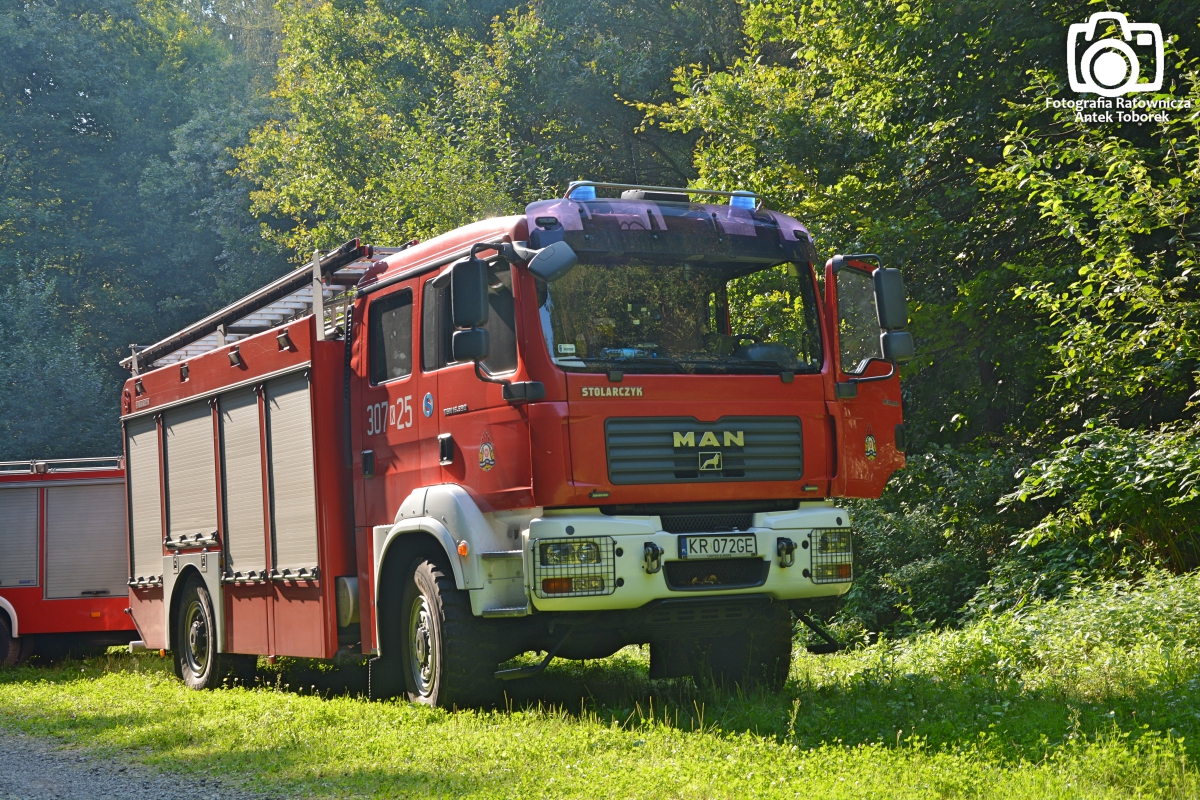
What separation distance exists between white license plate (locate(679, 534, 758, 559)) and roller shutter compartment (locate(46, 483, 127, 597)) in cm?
990

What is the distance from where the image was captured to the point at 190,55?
44719 millimetres

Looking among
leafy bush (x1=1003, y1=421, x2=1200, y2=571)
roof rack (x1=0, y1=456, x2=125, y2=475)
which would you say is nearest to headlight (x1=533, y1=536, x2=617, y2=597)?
leafy bush (x1=1003, y1=421, x2=1200, y2=571)

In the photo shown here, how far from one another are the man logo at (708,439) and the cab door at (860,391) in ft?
2.54

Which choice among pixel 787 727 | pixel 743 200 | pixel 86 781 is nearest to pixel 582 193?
pixel 743 200

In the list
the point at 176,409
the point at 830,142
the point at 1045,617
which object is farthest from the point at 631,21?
the point at 1045,617


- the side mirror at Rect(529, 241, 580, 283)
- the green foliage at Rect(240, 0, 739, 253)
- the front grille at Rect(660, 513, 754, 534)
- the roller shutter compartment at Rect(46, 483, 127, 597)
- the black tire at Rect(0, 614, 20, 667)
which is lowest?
the black tire at Rect(0, 614, 20, 667)

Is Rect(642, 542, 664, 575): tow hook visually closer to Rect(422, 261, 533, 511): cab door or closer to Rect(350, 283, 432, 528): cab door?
Rect(422, 261, 533, 511): cab door

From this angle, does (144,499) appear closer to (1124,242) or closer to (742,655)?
(742,655)

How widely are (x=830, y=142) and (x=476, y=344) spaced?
957 cm

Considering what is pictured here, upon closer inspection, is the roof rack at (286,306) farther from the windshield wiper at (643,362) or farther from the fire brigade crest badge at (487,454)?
the windshield wiper at (643,362)

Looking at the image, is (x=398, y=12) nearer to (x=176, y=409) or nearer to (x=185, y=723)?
(x=176, y=409)

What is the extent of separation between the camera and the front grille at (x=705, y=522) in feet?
27.2

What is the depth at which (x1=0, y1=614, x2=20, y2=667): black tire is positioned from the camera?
50.5ft

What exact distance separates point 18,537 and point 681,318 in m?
10.5
